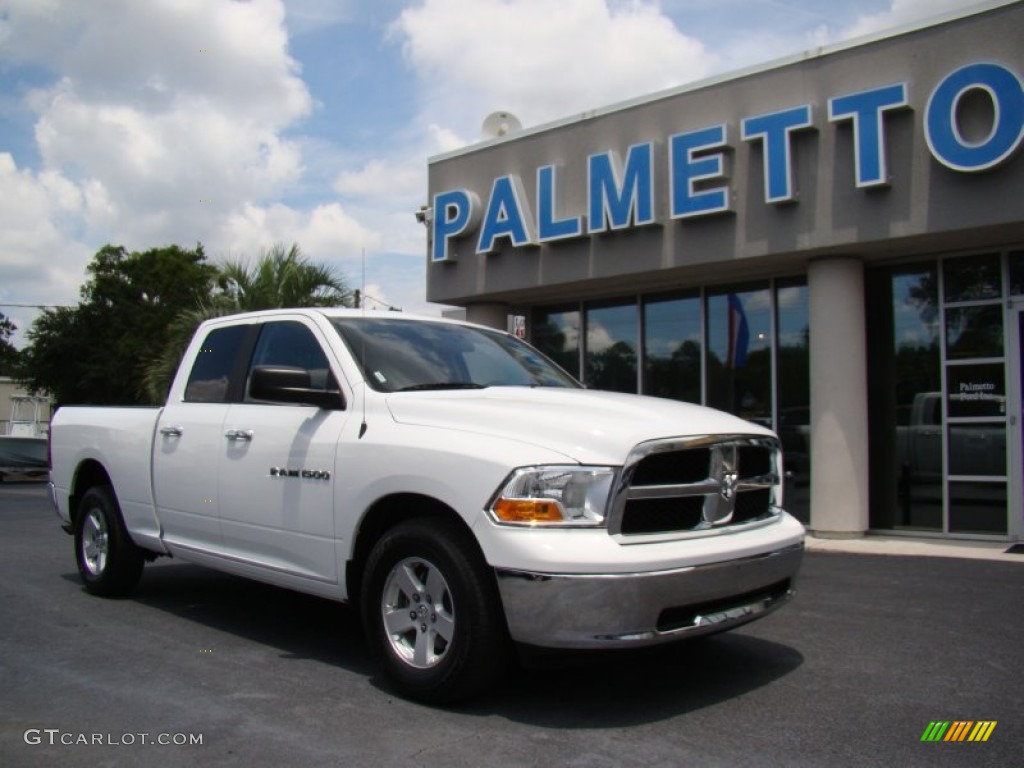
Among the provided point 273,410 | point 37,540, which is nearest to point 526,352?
point 273,410

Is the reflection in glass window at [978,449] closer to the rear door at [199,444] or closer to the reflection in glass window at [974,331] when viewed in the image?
the reflection in glass window at [974,331]

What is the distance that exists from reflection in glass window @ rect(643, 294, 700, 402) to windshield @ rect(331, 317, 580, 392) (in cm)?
750

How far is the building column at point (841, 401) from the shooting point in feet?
35.6

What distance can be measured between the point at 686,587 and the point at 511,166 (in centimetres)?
1090

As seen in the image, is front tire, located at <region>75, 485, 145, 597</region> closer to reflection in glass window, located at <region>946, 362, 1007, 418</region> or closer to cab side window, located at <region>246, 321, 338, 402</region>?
cab side window, located at <region>246, 321, 338, 402</region>

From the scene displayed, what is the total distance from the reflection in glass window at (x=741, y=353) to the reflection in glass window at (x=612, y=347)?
1.30m

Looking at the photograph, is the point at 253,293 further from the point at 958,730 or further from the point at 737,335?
the point at 958,730

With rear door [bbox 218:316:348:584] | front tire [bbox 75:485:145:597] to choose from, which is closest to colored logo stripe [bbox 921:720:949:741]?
rear door [bbox 218:316:348:584]

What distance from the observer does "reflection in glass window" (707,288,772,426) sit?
1232 centimetres

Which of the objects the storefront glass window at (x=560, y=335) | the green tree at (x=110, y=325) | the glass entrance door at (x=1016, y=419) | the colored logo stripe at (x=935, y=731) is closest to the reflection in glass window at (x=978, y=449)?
the glass entrance door at (x=1016, y=419)

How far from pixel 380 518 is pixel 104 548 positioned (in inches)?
124

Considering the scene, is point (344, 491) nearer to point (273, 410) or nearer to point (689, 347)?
point (273, 410)

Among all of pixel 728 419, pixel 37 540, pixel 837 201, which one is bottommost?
pixel 37 540

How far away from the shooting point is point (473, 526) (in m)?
3.86
